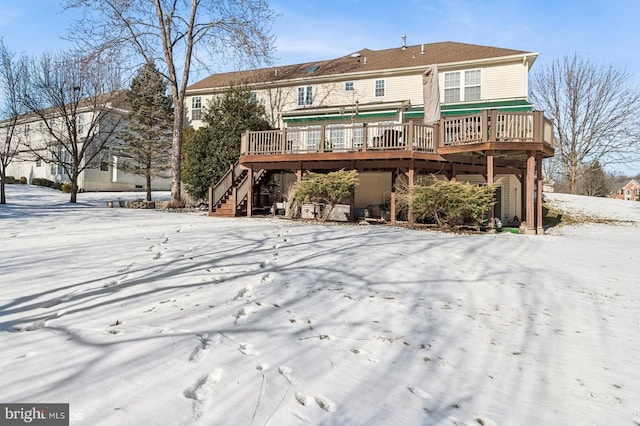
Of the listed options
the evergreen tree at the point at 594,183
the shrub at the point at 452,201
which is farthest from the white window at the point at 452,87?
the evergreen tree at the point at 594,183

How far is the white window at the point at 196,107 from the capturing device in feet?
77.9

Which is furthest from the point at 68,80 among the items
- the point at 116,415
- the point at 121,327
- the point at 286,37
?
the point at 116,415

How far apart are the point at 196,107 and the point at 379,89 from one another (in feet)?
40.4

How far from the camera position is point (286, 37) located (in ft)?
63.8

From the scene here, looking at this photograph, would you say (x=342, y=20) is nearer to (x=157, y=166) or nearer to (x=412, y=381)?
(x=157, y=166)

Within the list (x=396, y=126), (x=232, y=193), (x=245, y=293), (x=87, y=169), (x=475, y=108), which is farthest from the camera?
(x=87, y=169)

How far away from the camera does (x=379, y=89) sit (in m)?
19.0

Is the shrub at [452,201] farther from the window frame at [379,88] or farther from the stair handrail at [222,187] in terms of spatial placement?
the window frame at [379,88]

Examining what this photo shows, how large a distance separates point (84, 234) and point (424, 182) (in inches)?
394

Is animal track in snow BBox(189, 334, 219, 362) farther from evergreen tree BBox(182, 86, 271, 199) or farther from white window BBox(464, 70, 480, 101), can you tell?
white window BBox(464, 70, 480, 101)

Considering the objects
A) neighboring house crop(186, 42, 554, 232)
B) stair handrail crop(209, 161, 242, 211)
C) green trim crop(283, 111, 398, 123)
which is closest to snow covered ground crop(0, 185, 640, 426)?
neighboring house crop(186, 42, 554, 232)

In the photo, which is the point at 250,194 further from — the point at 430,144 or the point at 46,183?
the point at 46,183

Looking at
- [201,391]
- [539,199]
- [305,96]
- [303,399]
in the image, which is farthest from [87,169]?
[303,399]

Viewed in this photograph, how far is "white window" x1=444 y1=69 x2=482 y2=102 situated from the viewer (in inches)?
669
